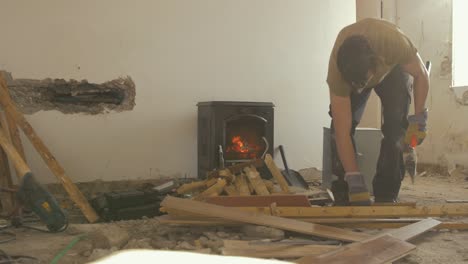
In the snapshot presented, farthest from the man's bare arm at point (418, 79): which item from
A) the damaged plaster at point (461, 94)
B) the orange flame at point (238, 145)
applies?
the damaged plaster at point (461, 94)

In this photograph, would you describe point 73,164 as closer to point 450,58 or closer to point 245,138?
point 245,138

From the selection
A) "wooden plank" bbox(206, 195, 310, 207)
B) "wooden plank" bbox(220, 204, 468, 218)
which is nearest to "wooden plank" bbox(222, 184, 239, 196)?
"wooden plank" bbox(206, 195, 310, 207)

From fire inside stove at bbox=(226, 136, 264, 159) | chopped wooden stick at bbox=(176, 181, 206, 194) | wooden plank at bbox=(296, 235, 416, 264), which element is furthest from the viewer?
fire inside stove at bbox=(226, 136, 264, 159)

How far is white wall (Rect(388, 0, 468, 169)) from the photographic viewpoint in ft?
15.4

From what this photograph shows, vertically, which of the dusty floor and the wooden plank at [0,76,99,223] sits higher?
the wooden plank at [0,76,99,223]

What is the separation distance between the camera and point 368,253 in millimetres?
1764

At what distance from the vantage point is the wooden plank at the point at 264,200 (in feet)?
8.25

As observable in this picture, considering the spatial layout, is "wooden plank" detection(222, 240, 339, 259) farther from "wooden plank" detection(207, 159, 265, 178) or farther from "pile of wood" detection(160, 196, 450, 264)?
"wooden plank" detection(207, 159, 265, 178)

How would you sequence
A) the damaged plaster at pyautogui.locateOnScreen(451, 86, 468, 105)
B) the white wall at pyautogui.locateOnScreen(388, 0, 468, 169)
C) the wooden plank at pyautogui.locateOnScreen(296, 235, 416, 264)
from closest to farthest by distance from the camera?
the wooden plank at pyautogui.locateOnScreen(296, 235, 416, 264) → the damaged plaster at pyautogui.locateOnScreen(451, 86, 468, 105) → the white wall at pyautogui.locateOnScreen(388, 0, 468, 169)

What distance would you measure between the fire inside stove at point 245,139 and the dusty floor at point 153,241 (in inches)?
63.8


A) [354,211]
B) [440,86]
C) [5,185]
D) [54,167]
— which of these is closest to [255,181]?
[354,211]

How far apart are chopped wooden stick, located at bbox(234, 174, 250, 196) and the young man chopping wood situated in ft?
2.13

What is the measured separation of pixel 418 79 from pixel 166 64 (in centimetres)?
225

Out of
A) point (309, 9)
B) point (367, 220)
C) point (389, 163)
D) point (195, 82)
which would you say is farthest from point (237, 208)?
point (309, 9)
